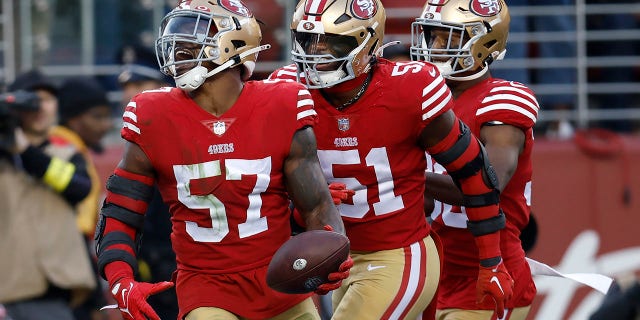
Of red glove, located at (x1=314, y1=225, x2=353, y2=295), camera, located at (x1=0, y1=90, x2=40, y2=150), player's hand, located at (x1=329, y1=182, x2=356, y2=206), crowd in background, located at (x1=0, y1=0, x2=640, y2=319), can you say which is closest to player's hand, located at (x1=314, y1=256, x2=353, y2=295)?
red glove, located at (x1=314, y1=225, x2=353, y2=295)

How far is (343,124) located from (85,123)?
3447 millimetres

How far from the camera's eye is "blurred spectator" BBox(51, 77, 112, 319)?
8.41 metres

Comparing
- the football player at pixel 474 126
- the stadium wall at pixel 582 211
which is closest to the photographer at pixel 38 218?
the football player at pixel 474 126

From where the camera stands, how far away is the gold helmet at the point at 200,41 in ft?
17.0

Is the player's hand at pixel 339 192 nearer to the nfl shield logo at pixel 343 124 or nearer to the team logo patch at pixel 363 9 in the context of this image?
the nfl shield logo at pixel 343 124

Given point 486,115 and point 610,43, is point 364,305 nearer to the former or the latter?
point 486,115

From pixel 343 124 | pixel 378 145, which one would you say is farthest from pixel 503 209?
pixel 343 124

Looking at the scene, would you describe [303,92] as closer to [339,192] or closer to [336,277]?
[339,192]

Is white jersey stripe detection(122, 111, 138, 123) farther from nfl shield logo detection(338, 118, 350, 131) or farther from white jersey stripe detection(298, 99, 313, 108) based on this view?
nfl shield logo detection(338, 118, 350, 131)

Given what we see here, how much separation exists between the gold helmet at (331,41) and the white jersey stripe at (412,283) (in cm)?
73

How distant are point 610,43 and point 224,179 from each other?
5643 mm

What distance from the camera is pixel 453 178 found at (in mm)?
5762

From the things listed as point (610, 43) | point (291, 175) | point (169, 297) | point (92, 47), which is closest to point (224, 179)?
point (291, 175)

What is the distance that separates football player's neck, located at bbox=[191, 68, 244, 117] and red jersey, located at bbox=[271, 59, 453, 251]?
472 millimetres
